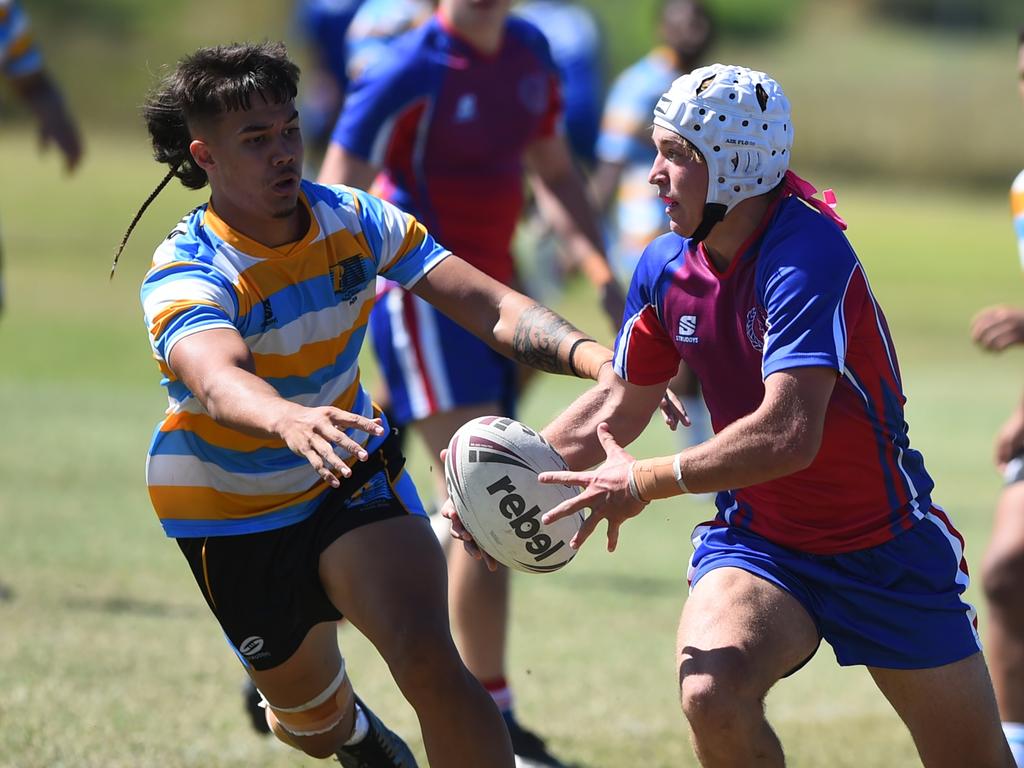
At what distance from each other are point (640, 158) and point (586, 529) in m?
7.38

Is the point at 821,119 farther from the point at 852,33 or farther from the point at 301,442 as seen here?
the point at 301,442

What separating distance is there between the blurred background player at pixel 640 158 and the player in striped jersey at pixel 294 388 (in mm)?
5885

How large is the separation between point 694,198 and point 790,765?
248 cm

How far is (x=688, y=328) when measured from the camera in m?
4.12

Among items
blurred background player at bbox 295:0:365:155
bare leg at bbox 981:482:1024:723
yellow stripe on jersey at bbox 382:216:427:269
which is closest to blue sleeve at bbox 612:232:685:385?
yellow stripe on jersey at bbox 382:216:427:269

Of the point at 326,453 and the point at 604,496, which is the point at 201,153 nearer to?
the point at 326,453

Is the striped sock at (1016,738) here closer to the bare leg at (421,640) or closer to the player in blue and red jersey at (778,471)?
the player in blue and red jersey at (778,471)

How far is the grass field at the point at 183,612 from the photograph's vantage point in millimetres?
5797

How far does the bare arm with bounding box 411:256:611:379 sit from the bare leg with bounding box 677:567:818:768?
→ 2.66 feet

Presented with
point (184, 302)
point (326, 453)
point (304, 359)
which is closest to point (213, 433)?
point (304, 359)

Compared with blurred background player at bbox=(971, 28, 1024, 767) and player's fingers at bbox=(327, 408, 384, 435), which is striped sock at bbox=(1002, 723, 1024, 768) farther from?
player's fingers at bbox=(327, 408, 384, 435)

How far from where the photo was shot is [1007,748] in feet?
13.5

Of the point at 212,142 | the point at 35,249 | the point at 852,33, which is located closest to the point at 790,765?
the point at 212,142

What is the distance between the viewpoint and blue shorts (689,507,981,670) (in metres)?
4.05
